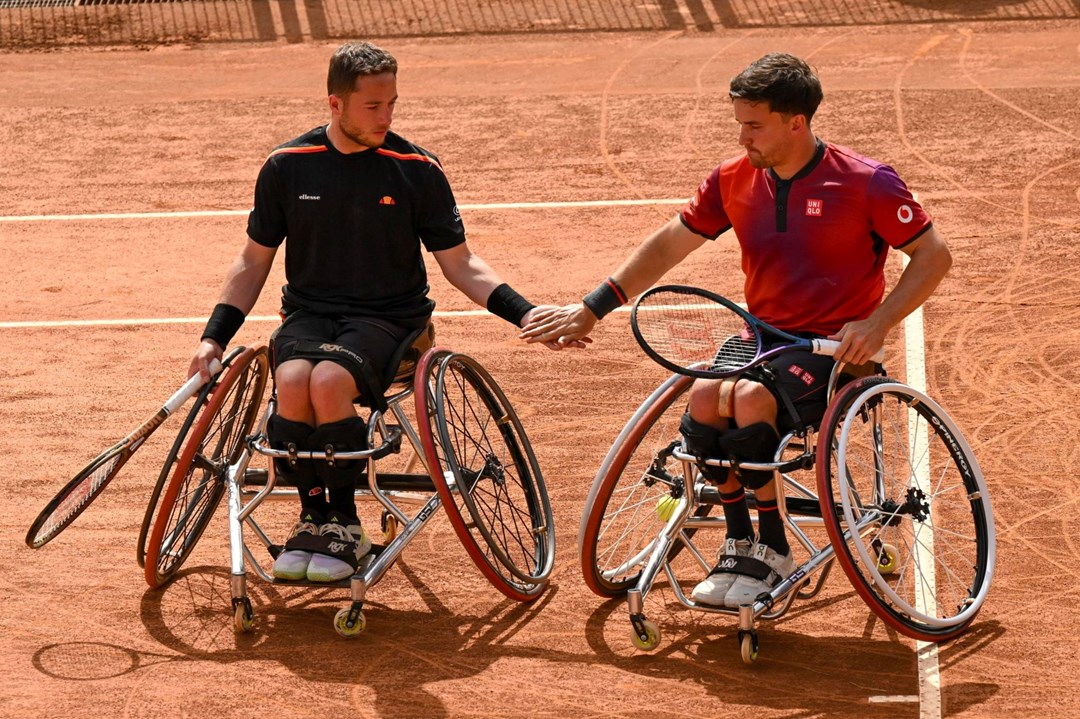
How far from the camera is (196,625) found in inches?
225

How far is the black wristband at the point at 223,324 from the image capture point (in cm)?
590

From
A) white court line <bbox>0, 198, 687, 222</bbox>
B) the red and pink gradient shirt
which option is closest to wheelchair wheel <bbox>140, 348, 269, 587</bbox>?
the red and pink gradient shirt

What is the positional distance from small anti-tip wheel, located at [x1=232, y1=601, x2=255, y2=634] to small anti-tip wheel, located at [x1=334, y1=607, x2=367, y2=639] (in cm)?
31

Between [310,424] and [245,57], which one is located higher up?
[245,57]

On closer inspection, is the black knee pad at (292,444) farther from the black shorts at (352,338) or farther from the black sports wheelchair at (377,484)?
the black shorts at (352,338)

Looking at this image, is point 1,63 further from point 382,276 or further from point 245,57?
point 382,276

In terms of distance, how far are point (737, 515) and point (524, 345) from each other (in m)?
3.22

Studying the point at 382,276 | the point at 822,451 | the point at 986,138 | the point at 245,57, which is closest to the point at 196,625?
the point at 382,276

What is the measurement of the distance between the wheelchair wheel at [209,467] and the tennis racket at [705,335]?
58.8 inches

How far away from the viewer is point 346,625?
5547 millimetres

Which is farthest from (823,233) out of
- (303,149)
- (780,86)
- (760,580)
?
(303,149)

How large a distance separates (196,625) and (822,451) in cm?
233

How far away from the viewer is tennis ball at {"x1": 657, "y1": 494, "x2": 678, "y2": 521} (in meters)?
5.71

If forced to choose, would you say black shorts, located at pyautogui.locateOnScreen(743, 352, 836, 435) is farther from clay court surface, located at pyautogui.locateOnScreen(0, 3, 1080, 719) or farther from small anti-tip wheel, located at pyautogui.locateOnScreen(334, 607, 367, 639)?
small anti-tip wheel, located at pyautogui.locateOnScreen(334, 607, 367, 639)
